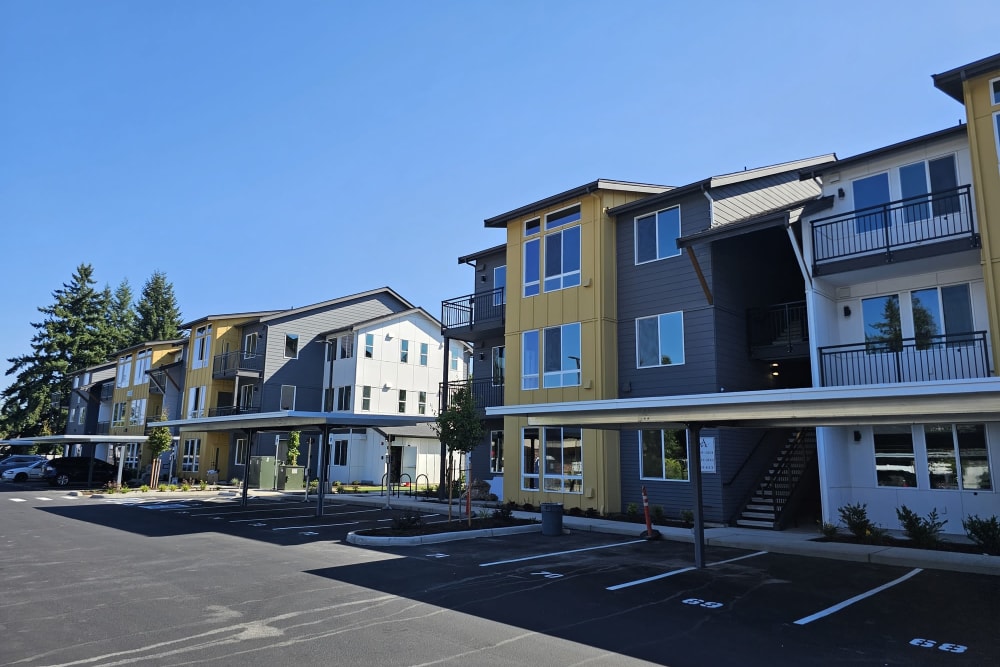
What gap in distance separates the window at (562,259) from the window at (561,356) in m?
1.50

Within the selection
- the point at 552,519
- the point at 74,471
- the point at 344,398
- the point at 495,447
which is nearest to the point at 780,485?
the point at 552,519

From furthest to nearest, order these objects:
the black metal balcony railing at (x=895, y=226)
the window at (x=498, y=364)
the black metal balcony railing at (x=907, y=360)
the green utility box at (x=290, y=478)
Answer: the green utility box at (x=290, y=478)
the window at (x=498, y=364)
the black metal balcony railing at (x=895, y=226)
the black metal balcony railing at (x=907, y=360)

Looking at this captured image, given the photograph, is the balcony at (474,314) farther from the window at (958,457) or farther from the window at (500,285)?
the window at (958,457)

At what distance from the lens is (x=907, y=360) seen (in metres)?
15.6

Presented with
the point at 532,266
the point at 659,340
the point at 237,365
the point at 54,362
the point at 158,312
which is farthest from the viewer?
the point at 158,312

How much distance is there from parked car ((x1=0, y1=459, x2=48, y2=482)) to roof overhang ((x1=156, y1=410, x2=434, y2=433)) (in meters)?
25.1

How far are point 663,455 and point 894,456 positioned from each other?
18.9 feet

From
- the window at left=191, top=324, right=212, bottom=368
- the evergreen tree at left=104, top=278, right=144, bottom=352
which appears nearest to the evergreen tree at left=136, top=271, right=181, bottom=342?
the evergreen tree at left=104, top=278, right=144, bottom=352

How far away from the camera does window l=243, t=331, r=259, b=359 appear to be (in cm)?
3859

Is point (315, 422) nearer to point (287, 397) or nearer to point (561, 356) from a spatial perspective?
point (561, 356)

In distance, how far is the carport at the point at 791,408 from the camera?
339 inches

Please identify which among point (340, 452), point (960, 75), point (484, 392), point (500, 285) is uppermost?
point (960, 75)

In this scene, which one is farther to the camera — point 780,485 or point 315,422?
point 315,422

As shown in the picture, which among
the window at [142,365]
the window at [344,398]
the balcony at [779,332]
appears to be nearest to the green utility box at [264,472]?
the window at [344,398]
